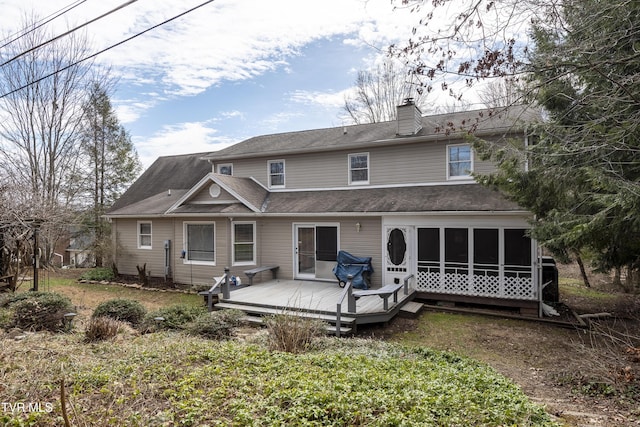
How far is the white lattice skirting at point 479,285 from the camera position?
1020 centimetres

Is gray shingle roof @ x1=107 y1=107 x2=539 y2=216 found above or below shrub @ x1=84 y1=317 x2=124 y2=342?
above

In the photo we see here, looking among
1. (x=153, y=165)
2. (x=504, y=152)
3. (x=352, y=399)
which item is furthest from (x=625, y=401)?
(x=153, y=165)

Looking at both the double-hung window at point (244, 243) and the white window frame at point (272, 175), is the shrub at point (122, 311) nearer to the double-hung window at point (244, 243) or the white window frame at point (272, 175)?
the double-hung window at point (244, 243)

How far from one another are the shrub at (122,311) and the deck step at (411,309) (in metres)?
6.59

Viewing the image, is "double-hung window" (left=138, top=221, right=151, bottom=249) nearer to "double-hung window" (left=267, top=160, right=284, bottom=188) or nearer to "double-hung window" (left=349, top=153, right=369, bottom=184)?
"double-hung window" (left=267, top=160, right=284, bottom=188)

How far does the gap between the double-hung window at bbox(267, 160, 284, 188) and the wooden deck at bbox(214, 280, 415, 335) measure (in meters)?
4.54

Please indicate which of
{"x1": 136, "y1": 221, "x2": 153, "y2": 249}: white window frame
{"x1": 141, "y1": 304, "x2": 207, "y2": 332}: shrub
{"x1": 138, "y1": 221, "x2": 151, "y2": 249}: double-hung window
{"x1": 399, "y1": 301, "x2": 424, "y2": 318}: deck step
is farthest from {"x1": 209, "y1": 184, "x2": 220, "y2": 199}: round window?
{"x1": 399, "y1": 301, "x2": 424, "y2": 318}: deck step

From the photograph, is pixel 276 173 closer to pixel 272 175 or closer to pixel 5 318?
pixel 272 175

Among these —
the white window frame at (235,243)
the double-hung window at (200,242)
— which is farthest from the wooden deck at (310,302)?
the double-hung window at (200,242)

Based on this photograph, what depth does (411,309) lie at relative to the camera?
32.9ft

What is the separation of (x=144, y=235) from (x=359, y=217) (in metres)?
9.84

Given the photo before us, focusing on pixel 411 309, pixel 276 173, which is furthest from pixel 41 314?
pixel 276 173

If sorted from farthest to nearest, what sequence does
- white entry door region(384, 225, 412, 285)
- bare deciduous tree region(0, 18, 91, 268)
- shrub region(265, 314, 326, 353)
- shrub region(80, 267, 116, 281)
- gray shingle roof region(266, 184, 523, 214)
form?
1. bare deciduous tree region(0, 18, 91, 268)
2. shrub region(80, 267, 116, 281)
3. white entry door region(384, 225, 412, 285)
4. gray shingle roof region(266, 184, 523, 214)
5. shrub region(265, 314, 326, 353)

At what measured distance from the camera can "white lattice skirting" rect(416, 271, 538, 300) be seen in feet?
33.5
